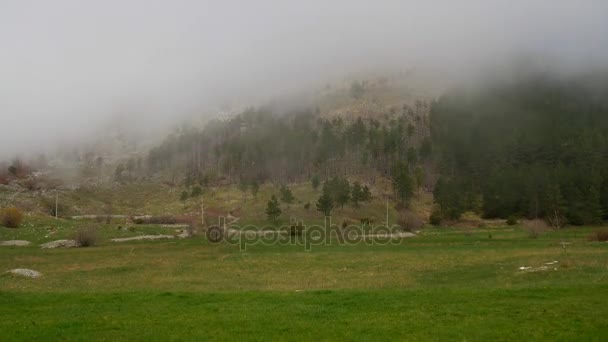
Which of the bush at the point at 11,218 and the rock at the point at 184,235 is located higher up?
the bush at the point at 11,218

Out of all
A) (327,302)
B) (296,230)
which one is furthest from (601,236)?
(327,302)

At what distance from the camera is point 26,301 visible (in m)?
24.8

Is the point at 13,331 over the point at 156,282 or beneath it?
over

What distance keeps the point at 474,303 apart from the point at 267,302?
971 centimetres

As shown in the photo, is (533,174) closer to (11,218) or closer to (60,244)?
(60,244)

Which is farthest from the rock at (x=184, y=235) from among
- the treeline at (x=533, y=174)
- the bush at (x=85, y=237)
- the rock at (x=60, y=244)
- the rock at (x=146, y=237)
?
the treeline at (x=533, y=174)

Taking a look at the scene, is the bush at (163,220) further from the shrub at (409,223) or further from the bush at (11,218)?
the shrub at (409,223)

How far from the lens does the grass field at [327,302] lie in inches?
672

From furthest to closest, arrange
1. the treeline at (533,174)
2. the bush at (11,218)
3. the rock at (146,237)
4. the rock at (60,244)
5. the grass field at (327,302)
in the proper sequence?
1. the treeline at (533,174)
2. the bush at (11,218)
3. the rock at (146,237)
4. the rock at (60,244)
5. the grass field at (327,302)

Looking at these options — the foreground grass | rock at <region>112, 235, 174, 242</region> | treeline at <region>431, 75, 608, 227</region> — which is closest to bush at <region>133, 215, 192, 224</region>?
rock at <region>112, 235, 174, 242</region>

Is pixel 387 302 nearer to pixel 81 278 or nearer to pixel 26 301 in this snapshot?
pixel 26 301

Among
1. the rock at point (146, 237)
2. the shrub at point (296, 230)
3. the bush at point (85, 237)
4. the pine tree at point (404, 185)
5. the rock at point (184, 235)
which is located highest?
the pine tree at point (404, 185)

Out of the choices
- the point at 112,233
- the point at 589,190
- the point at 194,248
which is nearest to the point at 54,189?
the point at 112,233

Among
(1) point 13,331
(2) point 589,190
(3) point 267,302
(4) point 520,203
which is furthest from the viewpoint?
(4) point 520,203
